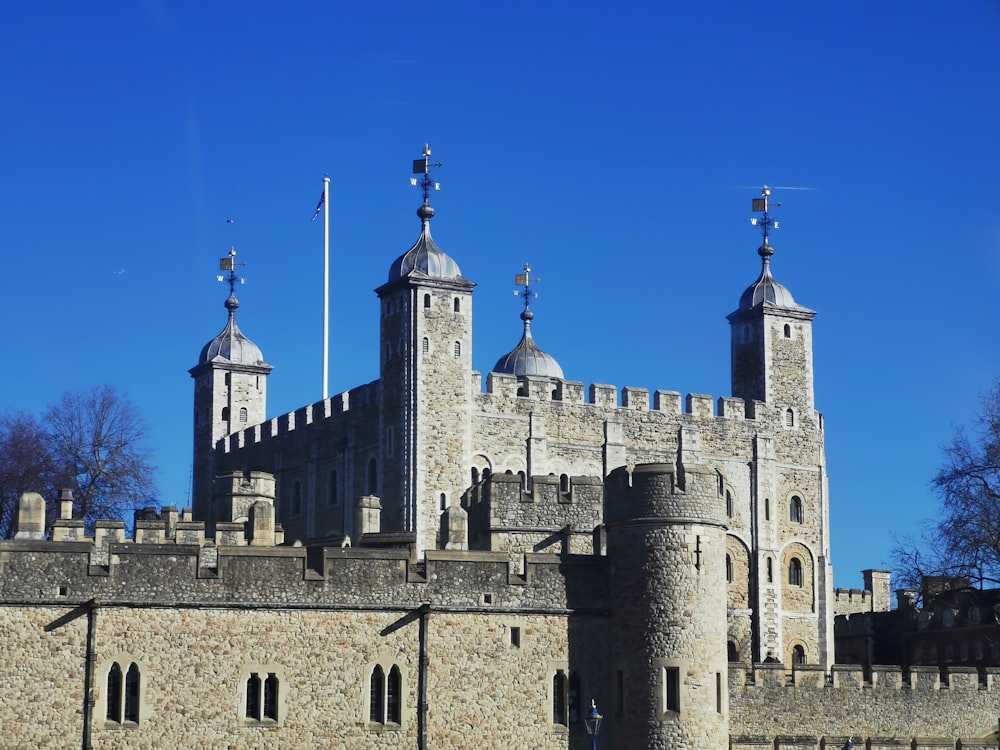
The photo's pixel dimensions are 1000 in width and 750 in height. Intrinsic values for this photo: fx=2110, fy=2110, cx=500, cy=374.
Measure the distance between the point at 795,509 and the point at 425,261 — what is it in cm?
1656

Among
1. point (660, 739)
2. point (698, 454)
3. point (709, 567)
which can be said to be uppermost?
point (698, 454)

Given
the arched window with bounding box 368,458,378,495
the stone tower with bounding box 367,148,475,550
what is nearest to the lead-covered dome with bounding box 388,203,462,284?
the stone tower with bounding box 367,148,475,550

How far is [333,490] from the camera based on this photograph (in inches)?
2844

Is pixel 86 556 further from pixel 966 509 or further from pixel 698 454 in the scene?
pixel 698 454

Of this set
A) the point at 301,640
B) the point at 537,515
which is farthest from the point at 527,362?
the point at 301,640

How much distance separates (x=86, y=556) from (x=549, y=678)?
925 cm

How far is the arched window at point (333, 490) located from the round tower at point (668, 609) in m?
30.8

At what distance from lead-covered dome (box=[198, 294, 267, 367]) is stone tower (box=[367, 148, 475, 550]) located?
12.6m

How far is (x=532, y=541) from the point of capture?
46500 millimetres

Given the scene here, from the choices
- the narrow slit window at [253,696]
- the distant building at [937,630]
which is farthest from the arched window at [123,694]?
the distant building at [937,630]

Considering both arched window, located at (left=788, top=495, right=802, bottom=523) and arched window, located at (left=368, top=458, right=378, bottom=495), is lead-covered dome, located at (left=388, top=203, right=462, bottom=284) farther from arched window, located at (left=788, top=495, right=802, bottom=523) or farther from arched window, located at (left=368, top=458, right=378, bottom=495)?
arched window, located at (left=788, top=495, right=802, bottom=523)

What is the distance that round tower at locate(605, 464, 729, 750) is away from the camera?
40.6 m

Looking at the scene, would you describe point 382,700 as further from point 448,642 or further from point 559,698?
point 559,698

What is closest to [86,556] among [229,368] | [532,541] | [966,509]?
[532,541]
